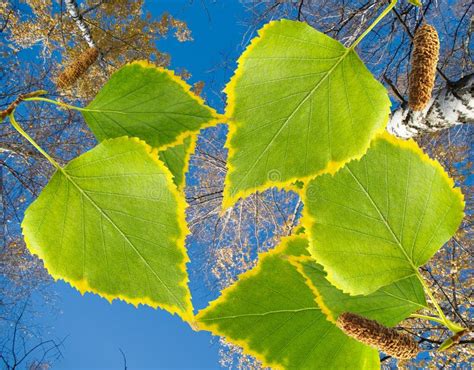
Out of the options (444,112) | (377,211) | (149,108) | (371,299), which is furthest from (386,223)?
(444,112)

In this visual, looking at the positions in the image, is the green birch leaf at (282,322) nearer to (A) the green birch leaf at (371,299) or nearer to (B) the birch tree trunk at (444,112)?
(A) the green birch leaf at (371,299)

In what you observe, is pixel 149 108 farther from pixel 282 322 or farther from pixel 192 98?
pixel 282 322

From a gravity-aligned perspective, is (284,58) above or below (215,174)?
below

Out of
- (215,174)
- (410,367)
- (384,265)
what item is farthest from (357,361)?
(215,174)

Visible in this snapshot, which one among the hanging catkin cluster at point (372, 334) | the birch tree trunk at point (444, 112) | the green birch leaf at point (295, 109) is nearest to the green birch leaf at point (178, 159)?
the green birch leaf at point (295, 109)

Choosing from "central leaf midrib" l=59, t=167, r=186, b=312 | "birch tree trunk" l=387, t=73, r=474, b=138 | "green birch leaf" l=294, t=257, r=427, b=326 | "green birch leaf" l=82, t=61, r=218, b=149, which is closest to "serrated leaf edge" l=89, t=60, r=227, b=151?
"green birch leaf" l=82, t=61, r=218, b=149

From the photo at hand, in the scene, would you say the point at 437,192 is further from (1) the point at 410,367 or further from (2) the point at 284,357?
(1) the point at 410,367
